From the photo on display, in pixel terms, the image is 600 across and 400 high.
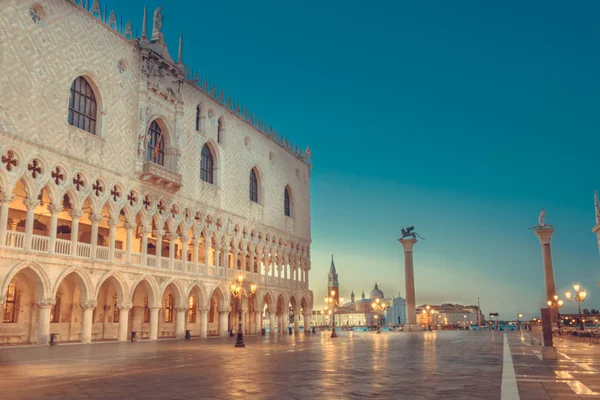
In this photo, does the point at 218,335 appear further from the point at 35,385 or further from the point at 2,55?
the point at 35,385

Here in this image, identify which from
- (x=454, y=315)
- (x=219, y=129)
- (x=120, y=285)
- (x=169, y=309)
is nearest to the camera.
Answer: (x=120, y=285)

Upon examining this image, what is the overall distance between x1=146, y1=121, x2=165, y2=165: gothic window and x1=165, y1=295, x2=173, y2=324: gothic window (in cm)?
917

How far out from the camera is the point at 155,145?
32188mm

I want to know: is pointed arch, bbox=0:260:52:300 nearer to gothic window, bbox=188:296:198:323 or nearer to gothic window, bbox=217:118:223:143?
gothic window, bbox=188:296:198:323

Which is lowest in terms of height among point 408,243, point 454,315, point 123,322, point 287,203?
point 454,315

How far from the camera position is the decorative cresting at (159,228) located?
23.5 meters

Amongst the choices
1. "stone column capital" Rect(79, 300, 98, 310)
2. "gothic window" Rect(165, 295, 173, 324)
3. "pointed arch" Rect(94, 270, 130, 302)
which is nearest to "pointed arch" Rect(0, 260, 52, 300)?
"stone column capital" Rect(79, 300, 98, 310)

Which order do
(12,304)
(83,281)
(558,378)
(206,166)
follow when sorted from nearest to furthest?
(558,378)
(83,281)
(12,304)
(206,166)

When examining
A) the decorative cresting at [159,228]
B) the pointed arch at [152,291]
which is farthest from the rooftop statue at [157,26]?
the pointed arch at [152,291]

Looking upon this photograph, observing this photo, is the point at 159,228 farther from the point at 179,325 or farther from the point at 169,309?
the point at 169,309

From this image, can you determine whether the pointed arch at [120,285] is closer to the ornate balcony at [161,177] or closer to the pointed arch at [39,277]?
the pointed arch at [39,277]

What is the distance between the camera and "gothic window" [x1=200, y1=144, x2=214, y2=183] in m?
36.7

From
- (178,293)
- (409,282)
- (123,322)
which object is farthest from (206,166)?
(409,282)

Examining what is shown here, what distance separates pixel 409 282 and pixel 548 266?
37.3ft
